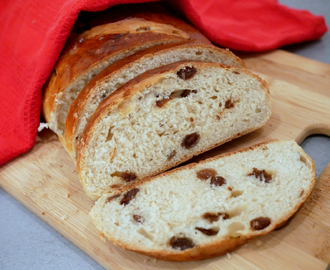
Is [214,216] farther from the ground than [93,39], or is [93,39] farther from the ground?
[93,39]

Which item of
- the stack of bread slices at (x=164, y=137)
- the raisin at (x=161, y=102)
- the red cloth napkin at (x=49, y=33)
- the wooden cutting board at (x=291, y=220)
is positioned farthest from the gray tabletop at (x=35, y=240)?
the raisin at (x=161, y=102)

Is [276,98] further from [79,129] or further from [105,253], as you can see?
[105,253]

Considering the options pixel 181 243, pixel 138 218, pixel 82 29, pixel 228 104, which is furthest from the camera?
pixel 82 29

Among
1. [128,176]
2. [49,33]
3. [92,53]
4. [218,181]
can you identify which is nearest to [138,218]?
[128,176]

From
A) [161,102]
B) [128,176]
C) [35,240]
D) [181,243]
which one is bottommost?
[35,240]

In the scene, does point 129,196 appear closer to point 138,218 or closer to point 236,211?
point 138,218

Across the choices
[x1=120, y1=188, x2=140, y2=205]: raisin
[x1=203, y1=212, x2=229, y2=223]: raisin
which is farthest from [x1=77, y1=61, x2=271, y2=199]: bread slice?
[x1=203, y1=212, x2=229, y2=223]: raisin
